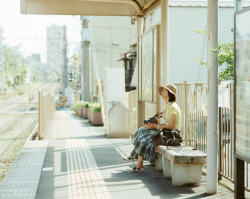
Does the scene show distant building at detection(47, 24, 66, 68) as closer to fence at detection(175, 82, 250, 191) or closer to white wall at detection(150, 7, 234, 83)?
white wall at detection(150, 7, 234, 83)

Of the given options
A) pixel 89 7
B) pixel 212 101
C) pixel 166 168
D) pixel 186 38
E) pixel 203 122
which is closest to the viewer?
pixel 212 101

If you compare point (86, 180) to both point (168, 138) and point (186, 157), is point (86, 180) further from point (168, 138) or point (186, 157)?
point (186, 157)

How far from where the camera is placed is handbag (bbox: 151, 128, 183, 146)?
21.9 feet

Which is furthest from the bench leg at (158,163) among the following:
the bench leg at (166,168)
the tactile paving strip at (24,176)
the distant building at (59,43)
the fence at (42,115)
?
the distant building at (59,43)

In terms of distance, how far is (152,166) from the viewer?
7895 millimetres

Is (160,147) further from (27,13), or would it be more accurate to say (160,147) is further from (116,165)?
(27,13)

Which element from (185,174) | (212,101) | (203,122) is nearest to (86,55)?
(203,122)

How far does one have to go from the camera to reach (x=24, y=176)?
7.02 m

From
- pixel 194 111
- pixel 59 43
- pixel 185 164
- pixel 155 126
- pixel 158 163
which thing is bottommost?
pixel 158 163

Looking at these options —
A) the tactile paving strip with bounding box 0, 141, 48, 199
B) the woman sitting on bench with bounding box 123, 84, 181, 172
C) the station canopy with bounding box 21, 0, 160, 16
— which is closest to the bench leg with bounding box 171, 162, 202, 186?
the woman sitting on bench with bounding box 123, 84, 181, 172

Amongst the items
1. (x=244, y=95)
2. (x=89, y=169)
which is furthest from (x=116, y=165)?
(x=244, y=95)

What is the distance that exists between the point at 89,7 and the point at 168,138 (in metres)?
4.50

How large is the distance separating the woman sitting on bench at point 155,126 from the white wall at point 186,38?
13494 mm

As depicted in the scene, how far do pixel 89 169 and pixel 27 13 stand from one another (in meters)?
4.13
